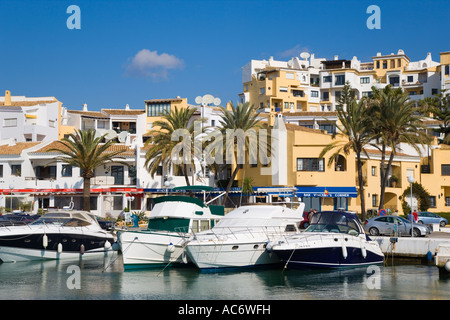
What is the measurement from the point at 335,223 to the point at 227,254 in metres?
5.95

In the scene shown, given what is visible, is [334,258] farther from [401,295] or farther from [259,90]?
[259,90]

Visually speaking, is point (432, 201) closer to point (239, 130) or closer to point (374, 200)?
point (374, 200)

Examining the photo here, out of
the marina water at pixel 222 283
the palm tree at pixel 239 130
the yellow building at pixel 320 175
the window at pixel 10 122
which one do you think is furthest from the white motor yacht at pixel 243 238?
the window at pixel 10 122

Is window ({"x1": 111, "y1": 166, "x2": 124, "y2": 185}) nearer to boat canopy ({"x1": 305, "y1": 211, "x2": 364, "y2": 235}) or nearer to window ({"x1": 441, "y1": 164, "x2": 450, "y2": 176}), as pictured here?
boat canopy ({"x1": 305, "y1": 211, "x2": 364, "y2": 235})

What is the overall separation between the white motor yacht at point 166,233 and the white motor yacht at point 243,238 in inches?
54.7

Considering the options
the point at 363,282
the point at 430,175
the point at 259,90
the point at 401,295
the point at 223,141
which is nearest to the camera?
the point at 401,295

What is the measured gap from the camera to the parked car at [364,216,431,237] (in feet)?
117

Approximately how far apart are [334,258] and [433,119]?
6261 cm

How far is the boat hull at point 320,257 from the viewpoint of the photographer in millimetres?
26391

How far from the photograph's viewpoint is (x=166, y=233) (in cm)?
2931

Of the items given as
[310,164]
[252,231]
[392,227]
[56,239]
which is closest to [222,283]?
[252,231]

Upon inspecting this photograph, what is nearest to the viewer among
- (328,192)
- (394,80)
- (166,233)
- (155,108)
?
(166,233)
